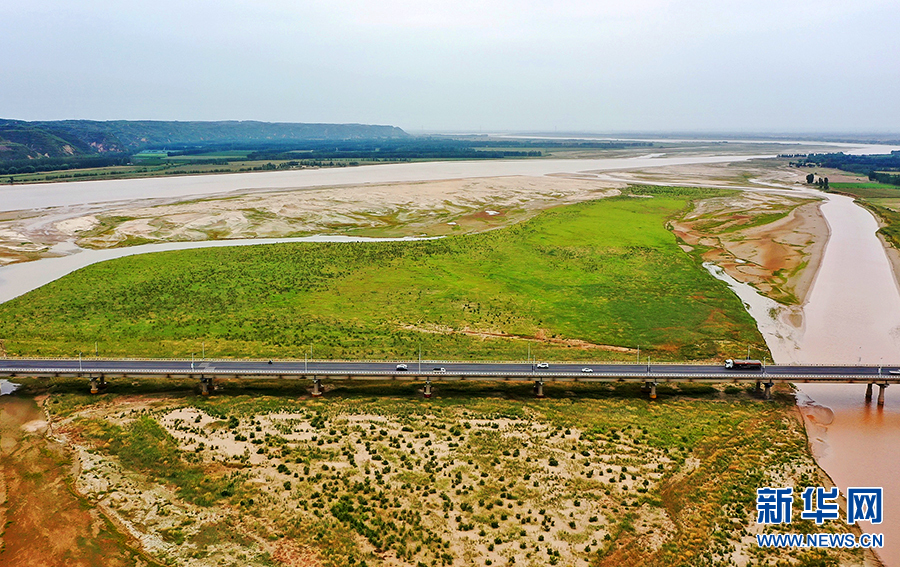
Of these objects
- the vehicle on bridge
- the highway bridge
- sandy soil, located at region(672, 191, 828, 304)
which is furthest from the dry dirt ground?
→ sandy soil, located at region(672, 191, 828, 304)

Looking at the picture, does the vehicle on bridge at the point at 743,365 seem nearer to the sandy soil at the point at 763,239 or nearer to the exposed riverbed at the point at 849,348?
the exposed riverbed at the point at 849,348

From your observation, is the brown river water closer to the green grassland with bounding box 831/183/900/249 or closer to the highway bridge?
the highway bridge

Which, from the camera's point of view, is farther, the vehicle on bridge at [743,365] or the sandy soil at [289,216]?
the sandy soil at [289,216]

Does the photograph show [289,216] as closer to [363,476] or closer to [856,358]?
[363,476]

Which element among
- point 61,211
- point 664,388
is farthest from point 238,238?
point 664,388

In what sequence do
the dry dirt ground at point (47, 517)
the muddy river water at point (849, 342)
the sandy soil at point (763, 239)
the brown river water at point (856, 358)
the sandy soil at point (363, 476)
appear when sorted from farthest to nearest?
the sandy soil at point (763, 239) → the muddy river water at point (849, 342) → the brown river water at point (856, 358) → the sandy soil at point (363, 476) → the dry dirt ground at point (47, 517)

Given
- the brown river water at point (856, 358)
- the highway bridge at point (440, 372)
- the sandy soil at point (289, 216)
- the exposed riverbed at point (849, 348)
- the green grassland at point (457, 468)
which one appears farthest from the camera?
the sandy soil at point (289, 216)

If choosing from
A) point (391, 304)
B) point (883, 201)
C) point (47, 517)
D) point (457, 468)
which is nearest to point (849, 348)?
point (457, 468)

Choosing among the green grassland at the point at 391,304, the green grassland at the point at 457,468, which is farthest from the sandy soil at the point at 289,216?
the green grassland at the point at 457,468
